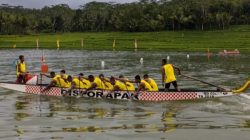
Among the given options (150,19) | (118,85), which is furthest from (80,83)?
(150,19)

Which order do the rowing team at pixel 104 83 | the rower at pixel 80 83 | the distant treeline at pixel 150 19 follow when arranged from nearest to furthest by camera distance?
1. the rowing team at pixel 104 83
2. the rower at pixel 80 83
3. the distant treeline at pixel 150 19

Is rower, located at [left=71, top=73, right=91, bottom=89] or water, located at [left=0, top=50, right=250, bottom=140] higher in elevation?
rower, located at [left=71, top=73, right=91, bottom=89]

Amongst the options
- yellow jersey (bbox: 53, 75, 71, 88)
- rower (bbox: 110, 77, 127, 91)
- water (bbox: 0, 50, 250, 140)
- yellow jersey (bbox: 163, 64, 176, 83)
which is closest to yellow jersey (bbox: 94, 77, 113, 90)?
rower (bbox: 110, 77, 127, 91)

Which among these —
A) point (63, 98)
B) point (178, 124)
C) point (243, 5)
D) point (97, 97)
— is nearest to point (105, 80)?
point (97, 97)

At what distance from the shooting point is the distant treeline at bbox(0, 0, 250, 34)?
15035 centimetres

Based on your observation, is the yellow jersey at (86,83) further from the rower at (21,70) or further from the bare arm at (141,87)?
the rower at (21,70)

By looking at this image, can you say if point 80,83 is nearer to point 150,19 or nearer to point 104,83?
point 104,83

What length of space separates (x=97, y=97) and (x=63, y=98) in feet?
7.94

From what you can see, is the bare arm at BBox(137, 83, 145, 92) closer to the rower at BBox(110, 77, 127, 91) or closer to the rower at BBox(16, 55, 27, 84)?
the rower at BBox(110, 77, 127, 91)

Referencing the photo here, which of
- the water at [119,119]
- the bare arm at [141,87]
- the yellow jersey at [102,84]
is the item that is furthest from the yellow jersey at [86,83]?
the bare arm at [141,87]

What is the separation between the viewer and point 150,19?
160 meters

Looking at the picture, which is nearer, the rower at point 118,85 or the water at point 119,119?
the water at point 119,119

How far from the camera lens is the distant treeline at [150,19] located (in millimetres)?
150350

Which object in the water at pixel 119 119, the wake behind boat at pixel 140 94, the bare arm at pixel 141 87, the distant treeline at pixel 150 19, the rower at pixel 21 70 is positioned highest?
the distant treeline at pixel 150 19
